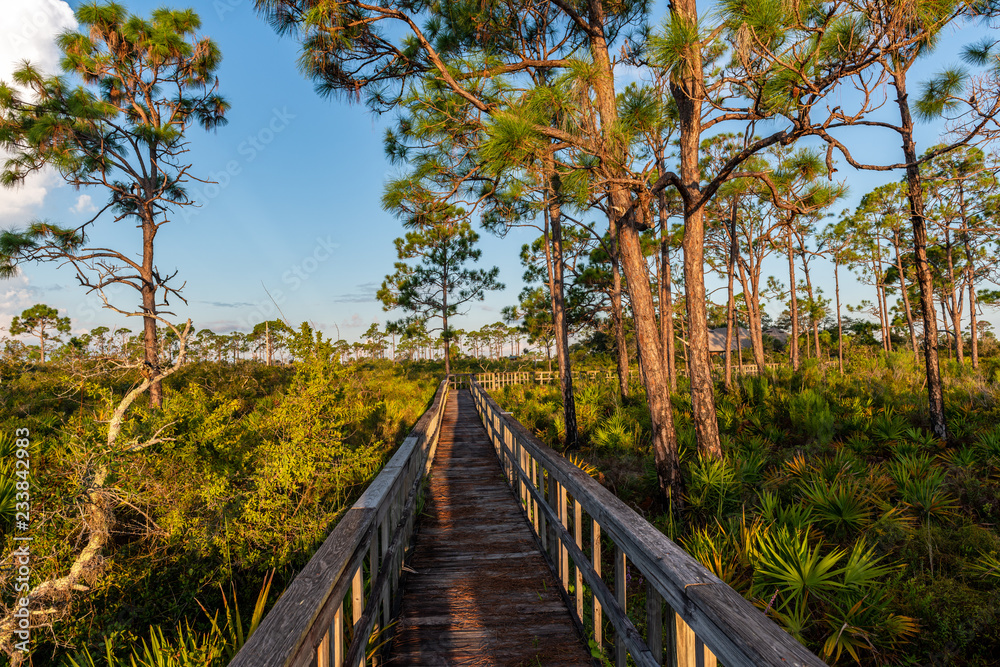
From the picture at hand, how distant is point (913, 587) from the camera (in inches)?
146

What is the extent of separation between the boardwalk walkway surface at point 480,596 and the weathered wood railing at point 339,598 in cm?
31

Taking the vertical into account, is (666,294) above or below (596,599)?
above

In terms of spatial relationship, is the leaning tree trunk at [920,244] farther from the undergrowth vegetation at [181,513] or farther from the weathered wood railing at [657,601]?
the undergrowth vegetation at [181,513]

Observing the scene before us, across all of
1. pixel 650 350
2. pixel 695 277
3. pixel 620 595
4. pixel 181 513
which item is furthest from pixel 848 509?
pixel 181 513

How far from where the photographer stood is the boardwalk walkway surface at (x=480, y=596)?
280cm

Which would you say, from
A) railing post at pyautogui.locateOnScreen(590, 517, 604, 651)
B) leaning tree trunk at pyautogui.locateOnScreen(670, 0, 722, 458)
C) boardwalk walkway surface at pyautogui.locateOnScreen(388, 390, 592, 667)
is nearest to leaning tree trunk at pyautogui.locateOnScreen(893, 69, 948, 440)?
leaning tree trunk at pyautogui.locateOnScreen(670, 0, 722, 458)

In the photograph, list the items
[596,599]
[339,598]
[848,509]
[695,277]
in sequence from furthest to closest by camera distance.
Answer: [695,277] < [848,509] < [596,599] < [339,598]

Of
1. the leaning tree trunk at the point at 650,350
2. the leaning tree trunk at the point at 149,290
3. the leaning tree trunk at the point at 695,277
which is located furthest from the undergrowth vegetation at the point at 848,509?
the leaning tree trunk at the point at 149,290

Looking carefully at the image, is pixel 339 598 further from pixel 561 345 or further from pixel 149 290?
pixel 149 290

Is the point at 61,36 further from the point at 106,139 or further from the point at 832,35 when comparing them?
the point at 832,35

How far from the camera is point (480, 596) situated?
350cm

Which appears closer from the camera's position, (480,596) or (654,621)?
(654,621)

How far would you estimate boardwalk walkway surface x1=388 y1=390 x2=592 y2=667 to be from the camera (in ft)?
9.19

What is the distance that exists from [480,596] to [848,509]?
14.1ft
